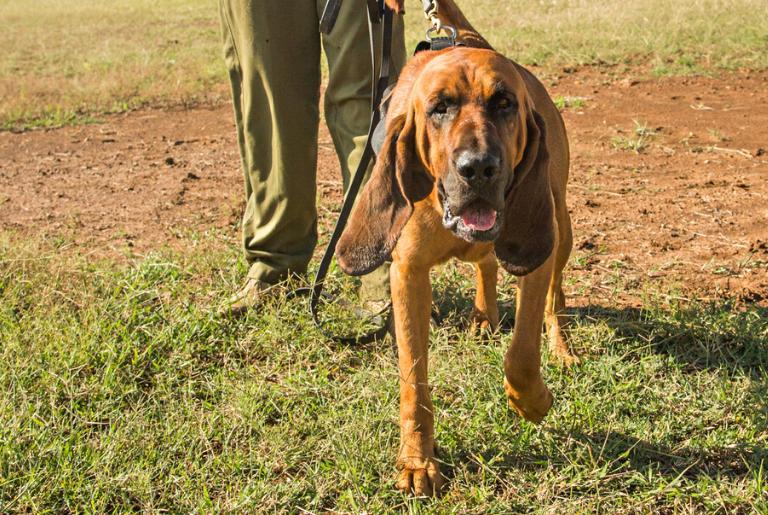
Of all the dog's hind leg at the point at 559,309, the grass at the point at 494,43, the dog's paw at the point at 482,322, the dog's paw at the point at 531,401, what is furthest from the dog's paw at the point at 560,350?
the grass at the point at 494,43

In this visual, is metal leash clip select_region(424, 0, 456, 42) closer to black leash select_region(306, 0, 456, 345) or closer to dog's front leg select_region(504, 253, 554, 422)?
black leash select_region(306, 0, 456, 345)

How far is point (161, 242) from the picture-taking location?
4.88m

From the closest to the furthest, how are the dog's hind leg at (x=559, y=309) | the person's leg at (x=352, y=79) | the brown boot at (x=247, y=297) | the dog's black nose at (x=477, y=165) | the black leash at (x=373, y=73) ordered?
the dog's black nose at (x=477, y=165), the black leash at (x=373, y=73), the dog's hind leg at (x=559, y=309), the person's leg at (x=352, y=79), the brown boot at (x=247, y=297)

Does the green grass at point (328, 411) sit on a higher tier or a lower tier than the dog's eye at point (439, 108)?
lower

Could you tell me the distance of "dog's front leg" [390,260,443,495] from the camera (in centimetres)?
277

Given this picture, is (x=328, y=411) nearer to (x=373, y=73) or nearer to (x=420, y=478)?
(x=420, y=478)

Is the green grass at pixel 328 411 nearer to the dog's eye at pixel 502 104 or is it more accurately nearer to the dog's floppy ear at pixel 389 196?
the dog's floppy ear at pixel 389 196

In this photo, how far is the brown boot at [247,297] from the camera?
12.7ft

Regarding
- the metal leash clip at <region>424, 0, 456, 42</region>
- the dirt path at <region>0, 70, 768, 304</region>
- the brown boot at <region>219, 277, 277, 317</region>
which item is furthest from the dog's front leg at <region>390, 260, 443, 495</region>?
the dirt path at <region>0, 70, 768, 304</region>

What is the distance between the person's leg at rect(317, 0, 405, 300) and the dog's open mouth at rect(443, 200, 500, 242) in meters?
1.23

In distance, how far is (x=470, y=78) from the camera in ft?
8.38

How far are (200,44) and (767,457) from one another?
10045mm

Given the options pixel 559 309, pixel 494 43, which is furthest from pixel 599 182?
pixel 494 43

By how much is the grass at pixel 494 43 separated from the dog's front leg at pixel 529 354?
5.50 m
